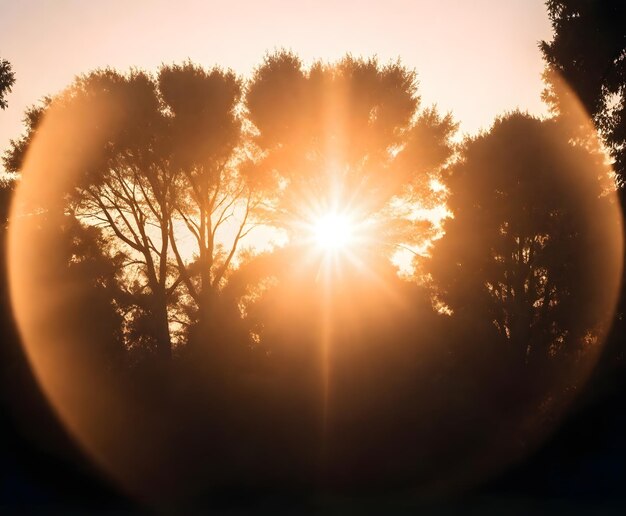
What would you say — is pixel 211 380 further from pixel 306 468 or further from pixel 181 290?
pixel 181 290

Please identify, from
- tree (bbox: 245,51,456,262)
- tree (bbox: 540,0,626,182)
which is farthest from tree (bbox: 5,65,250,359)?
tree (bbox: 540,0,626,182)

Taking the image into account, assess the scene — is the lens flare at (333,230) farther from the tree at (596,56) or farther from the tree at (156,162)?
the tree at (596,56)

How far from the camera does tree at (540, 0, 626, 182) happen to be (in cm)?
2097

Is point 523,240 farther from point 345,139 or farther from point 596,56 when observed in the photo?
point 596,56

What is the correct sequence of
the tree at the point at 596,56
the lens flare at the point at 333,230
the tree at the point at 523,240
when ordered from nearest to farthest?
the tree at the point at 596,56 < the tree at the point at 523,240 < the lens flare at the point at 333,230

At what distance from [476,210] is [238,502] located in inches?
975

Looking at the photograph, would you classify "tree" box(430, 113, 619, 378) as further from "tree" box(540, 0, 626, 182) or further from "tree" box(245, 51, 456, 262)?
"tree" box(540, 0, 626, 182)

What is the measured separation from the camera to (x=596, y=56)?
70.4 feet

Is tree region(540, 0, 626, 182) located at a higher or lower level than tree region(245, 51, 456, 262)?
lower

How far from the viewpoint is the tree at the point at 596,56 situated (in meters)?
21.0

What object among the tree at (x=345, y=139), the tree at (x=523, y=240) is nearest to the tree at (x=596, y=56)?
the tree at (x=523, y=240)

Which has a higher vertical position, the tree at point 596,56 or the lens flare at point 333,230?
the lens flare at point 333,230

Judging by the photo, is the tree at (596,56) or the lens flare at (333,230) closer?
the tree at (596,56)

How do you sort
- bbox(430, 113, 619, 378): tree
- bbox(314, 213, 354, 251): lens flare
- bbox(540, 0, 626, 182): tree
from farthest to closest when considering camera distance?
bbox(314, 213, 354, 251): lens flare < bbox(430, 113, 619, 378): tree < bbox(540, 0, 626, 182): tree
